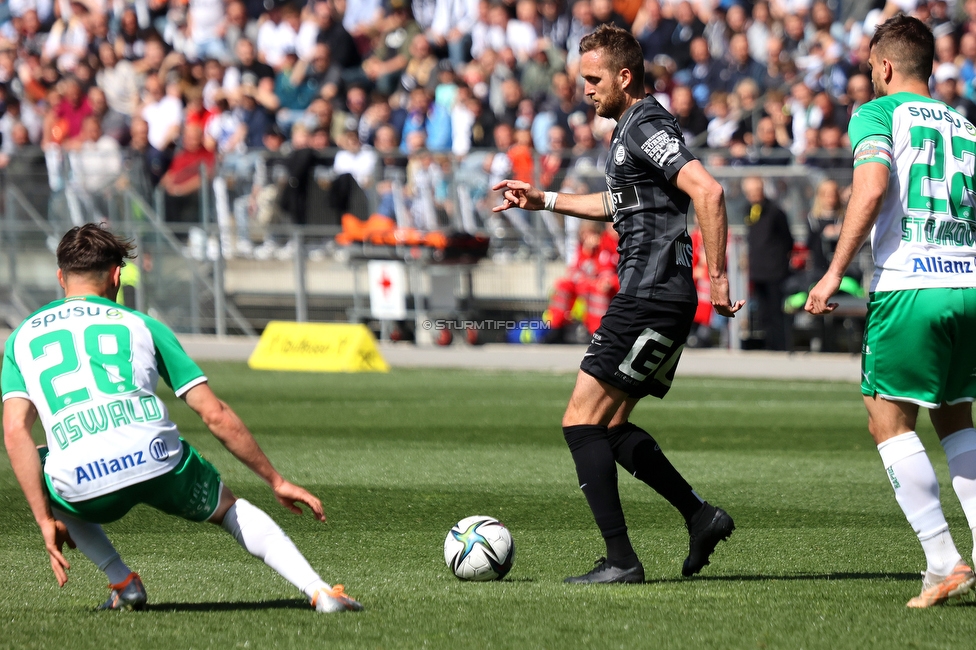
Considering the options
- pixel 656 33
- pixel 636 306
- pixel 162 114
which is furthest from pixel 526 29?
pixel 636 306

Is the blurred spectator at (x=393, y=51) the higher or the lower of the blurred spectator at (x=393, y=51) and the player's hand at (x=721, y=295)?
the higher

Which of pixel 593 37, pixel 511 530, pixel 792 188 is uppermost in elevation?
pixel 593 37

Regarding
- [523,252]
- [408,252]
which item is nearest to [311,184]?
[408,252]

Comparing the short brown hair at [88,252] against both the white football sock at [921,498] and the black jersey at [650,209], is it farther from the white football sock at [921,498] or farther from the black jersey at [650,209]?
the white football sock at [921,498]

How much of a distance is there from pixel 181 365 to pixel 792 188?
1447 centimetres

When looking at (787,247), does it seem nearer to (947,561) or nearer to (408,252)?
(408,252)

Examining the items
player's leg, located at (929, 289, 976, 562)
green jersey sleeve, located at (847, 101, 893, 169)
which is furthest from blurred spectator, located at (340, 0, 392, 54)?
player's leg, located at (929, 289, 976, 562)

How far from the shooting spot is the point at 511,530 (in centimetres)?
741

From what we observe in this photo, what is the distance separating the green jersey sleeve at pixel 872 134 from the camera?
5.30 metres

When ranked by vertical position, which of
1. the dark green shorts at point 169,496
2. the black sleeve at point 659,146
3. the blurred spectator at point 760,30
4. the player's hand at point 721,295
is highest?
the blurred spectator at point 760,30

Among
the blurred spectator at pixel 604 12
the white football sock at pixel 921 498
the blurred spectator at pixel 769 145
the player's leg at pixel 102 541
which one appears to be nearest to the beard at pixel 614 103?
the white football sock at pixel 921 498

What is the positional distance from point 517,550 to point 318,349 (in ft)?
37.3

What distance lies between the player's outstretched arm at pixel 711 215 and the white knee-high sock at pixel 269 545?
1920 mm

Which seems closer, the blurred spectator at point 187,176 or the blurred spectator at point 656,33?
the blurred spectator at point 187,176
